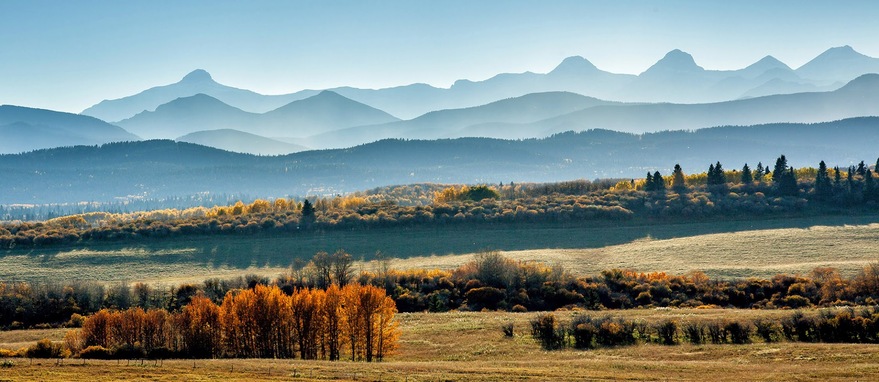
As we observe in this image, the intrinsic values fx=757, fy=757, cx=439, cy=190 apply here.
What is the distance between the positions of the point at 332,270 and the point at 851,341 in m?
55.9

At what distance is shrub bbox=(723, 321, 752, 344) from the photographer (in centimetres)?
4719

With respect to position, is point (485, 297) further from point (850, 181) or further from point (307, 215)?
point (850, 181)

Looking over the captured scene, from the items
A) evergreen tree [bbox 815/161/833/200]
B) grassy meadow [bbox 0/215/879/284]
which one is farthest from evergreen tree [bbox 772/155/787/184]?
grassy meadow [bbox 0/215/879/284]

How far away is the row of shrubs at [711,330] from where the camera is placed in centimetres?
4603

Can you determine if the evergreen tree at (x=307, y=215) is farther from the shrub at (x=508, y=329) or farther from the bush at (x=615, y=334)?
the bush at (x=615, y=334)

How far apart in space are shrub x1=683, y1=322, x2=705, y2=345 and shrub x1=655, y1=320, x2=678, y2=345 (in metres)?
0.69

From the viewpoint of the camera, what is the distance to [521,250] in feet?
360

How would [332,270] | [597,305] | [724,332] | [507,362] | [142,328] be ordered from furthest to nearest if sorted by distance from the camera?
1. [332,270]
2. [597,305]
3. [142,328]
4. [724,332]
5. [507,362]

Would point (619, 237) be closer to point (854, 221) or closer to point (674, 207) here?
point (674, 207)

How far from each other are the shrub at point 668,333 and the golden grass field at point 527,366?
1189mm

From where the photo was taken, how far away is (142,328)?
51.8 meters

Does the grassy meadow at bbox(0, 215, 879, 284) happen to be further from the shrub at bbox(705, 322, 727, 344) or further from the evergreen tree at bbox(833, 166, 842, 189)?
the shrub at bbox(705, 322, 727, 344)

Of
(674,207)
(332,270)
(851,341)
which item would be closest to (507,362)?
(851,341)

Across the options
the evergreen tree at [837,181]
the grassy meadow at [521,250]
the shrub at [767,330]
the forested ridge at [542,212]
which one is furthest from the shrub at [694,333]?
the evergreen tree at [837,181]
